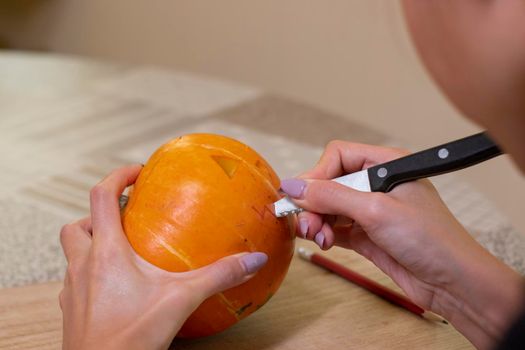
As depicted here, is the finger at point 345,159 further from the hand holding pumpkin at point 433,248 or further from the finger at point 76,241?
the finger at point 76,241

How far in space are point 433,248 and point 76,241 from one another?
1.36ft

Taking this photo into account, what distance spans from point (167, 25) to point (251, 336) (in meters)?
2.50

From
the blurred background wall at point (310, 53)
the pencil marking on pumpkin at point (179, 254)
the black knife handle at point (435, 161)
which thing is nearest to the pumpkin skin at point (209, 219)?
the pencil marking on pumpkin at point (179, 254)

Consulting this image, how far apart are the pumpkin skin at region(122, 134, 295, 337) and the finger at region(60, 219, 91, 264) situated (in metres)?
0.06

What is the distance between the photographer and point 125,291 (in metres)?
0.81

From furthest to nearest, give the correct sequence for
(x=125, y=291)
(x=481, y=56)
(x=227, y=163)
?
(x=227, y=163), (x=125, y=291), (x=481, y=56)

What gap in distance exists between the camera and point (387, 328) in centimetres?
97

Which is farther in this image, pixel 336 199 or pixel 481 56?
pixel 336 199

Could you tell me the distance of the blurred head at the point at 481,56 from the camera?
20.2 inches

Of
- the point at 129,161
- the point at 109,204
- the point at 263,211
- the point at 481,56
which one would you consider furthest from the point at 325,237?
the point at 129,161

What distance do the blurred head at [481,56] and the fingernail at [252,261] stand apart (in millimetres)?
329

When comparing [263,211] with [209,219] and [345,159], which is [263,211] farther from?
[345,159]

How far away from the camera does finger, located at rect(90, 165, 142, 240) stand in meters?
0.86

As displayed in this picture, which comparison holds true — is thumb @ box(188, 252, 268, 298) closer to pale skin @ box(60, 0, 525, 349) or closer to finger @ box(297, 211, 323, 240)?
pale skin @ box(60, 0, 525, 349)
